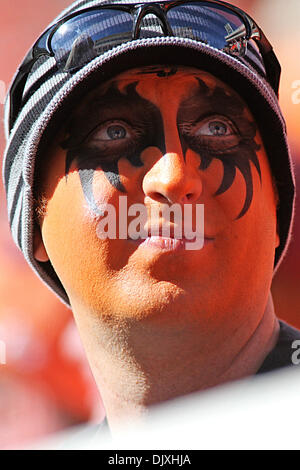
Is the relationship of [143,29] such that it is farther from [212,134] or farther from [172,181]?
[172,181]

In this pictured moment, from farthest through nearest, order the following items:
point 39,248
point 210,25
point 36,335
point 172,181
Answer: point 36,335 < point 39,248 < point 210,25 < point 172,181

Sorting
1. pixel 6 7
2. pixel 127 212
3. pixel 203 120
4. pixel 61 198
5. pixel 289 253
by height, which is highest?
pixel 6 7

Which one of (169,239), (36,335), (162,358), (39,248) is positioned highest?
(36,335)

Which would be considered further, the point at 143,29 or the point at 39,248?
the point at 39,248

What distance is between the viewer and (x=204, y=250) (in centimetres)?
142

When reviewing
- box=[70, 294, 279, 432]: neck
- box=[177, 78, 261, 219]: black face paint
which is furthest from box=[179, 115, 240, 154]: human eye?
box=[70, 294, 279, 432]: neck

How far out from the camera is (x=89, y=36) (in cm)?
158

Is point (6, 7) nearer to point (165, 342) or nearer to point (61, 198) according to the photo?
point (61, 198)

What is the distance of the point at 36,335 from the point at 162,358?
166 cm

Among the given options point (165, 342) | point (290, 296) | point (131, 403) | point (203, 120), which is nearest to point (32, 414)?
point (290, 296)

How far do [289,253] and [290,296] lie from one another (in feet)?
0.61

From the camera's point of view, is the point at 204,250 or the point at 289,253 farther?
the point at 289,253

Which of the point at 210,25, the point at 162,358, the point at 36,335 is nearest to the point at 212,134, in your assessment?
the point at 210,25

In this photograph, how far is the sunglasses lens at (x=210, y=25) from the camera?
1.57m
